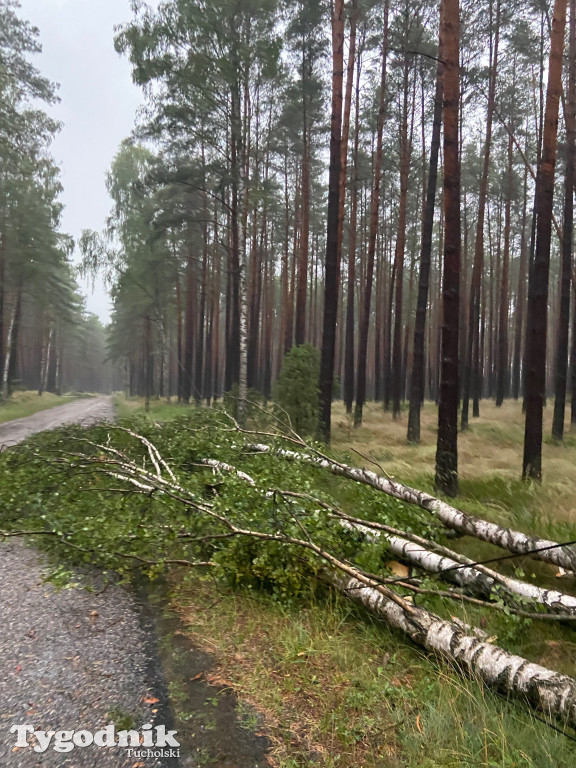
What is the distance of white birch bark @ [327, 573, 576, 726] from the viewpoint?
2.53m

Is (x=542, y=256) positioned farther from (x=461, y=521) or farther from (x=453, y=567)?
(x=453, y=567)

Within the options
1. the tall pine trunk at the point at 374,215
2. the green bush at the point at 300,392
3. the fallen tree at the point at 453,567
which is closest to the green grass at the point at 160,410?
the green bush at the point at 300,392

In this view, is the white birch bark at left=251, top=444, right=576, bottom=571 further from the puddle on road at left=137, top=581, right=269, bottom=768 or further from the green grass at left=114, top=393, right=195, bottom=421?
the green grass at left=114, top=393, right=195, bottom=421

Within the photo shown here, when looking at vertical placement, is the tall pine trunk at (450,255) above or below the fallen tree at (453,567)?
above

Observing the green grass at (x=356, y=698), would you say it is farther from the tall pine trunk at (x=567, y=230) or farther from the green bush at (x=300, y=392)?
the tall pine trunk at (x=567, y=230)

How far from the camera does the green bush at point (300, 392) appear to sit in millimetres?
12297

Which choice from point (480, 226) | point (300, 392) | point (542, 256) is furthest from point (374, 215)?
point (542, 256)

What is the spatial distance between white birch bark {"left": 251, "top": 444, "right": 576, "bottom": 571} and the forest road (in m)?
2.43

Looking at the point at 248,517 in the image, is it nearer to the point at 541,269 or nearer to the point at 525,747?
the point at 525,747

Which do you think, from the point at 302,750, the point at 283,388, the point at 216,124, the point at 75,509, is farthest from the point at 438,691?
the point at 216,124

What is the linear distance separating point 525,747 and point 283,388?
409 inches

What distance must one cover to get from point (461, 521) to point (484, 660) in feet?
6.07

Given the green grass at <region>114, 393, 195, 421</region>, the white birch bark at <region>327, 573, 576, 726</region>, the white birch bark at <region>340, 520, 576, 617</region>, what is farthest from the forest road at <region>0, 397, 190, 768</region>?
the green grass at <region>114, 393, 195, 421</region>

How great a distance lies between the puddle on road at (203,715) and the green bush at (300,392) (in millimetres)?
8731
